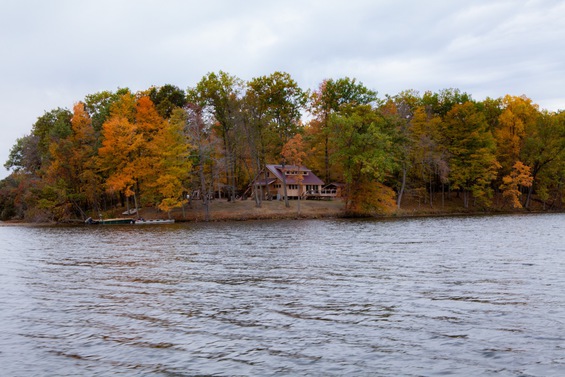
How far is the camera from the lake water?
29.5 ft

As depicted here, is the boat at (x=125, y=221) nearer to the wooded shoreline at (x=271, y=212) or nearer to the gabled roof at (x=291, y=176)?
the wooded shoreline at (x=271, y=212)

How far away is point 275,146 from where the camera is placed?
81.4 metres

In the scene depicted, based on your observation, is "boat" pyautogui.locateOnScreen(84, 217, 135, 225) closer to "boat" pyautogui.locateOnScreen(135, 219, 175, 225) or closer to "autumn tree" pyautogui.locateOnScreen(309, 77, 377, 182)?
"boat" pyautogui.locateOnScreen(135, 219, 175, 225)

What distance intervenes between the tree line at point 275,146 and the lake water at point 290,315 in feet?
134

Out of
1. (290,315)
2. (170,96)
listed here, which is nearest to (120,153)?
(170,96)

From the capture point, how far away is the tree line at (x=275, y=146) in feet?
211

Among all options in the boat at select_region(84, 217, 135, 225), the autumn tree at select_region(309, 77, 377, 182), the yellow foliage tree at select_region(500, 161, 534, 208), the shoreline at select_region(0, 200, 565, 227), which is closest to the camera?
the boat at select_region(84, 217, 135, 225)

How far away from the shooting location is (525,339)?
9.98 meters

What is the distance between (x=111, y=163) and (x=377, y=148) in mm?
38134

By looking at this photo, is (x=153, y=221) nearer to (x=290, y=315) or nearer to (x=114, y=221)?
(x=114, y=221)

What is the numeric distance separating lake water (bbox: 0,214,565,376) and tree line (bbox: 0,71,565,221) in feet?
134

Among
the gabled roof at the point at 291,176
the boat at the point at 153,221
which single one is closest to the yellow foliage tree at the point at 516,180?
the gabled roof at the point at 291,176

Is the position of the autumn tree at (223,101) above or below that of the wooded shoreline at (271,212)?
above

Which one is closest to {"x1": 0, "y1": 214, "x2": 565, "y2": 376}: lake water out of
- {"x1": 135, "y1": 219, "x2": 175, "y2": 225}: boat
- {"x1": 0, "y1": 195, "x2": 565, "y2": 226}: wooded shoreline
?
{"x1": 135, "y1": 219, "x2": 175, "y2": 225}: boat
